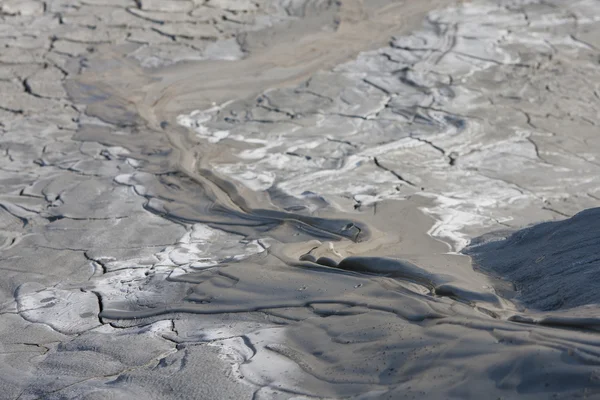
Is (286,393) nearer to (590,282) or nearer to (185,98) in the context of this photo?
(590,282)

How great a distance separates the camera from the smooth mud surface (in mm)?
2189

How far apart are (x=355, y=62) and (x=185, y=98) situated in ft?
4.38

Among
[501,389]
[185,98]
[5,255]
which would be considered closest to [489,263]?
[501,389]

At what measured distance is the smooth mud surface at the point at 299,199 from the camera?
2189 millimetres

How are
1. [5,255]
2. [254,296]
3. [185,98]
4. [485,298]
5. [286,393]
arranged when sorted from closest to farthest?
[286,393] < [485,298] < [254,296] < [5,255] < [185,98]

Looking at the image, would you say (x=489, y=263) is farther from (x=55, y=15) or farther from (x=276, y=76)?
(x=55, y=15)

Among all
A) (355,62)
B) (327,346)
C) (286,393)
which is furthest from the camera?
Result: (355,62)

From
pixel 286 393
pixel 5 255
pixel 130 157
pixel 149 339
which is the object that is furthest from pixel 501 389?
pixel 130 157

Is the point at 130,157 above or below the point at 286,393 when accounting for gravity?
below

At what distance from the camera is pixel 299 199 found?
152 inches

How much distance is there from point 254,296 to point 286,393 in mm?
674

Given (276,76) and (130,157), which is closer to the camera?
(130,157)

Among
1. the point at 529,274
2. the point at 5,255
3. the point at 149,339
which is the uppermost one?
the point at 529,274

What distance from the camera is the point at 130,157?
4445 mm
